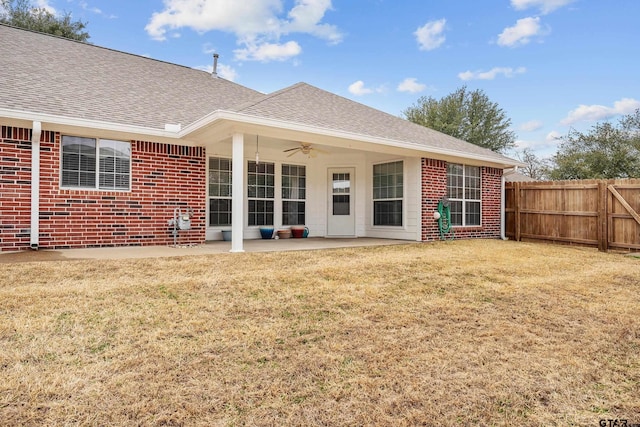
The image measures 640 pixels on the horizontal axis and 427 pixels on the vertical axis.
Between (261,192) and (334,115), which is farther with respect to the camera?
(261,192)

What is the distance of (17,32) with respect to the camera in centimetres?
1031

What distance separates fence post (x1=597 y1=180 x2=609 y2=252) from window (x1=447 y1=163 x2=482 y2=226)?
302 centimetres

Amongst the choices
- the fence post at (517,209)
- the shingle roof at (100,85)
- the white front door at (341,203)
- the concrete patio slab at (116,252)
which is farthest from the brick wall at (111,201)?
the fence post at (517,209)

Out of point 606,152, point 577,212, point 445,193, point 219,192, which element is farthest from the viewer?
point 606,152

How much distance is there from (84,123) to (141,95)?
2.51 meters

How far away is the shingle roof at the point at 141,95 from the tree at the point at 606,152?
13279 mm

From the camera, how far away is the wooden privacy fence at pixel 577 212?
30.2 ft

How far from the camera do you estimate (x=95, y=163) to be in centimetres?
770

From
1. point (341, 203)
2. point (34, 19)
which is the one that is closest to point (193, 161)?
point (341, 203)

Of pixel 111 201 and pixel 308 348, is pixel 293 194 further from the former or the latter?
pixel 308 348

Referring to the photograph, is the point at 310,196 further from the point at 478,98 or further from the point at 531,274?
the point at 478,98

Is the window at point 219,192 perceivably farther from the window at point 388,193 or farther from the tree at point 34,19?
the tree at point 34,19

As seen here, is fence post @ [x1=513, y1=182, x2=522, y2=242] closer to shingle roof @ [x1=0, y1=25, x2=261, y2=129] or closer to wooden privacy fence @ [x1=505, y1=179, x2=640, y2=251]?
wooden privacy fence @ [x1=505, y1=179, x2=640, y2=251]

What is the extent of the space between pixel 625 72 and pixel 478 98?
11.8 meters
